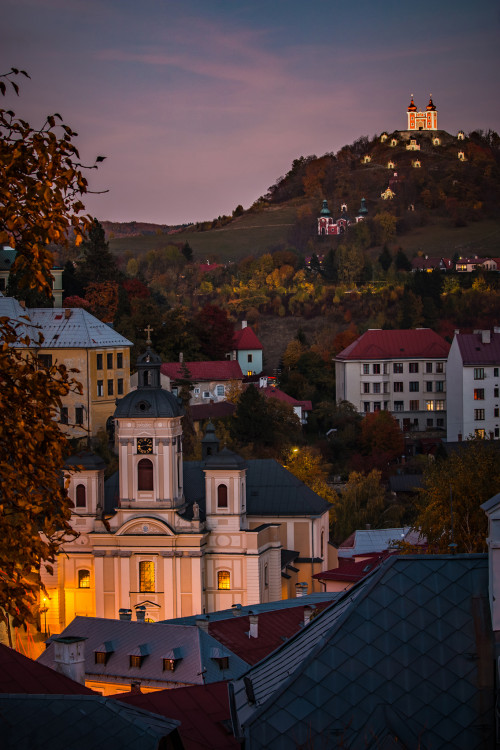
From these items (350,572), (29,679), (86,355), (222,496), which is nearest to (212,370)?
(86,355)

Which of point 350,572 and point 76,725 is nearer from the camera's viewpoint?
point 76,725

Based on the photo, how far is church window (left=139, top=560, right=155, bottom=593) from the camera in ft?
148

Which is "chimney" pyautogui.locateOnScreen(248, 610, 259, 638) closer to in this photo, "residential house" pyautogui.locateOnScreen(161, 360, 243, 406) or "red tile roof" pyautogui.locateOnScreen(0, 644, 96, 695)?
"red tile roof" pyautogui.locateOnScreen(0, 644, 96, 695)

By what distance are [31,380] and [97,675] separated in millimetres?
20502

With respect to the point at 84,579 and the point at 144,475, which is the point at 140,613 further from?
the point at 144,475

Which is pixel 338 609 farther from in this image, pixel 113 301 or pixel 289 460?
pixel 113 301

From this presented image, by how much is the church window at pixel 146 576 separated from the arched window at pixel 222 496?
3.19 m

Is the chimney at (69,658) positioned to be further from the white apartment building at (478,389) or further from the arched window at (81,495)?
the white apartment building at (478,389)

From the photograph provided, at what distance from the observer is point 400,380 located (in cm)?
8981

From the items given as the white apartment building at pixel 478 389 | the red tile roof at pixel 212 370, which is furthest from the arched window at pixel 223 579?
the white apartment building at pixel 478 389

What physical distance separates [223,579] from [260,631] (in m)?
12.0

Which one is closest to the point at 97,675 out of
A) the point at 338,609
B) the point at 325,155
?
the point at 338,609

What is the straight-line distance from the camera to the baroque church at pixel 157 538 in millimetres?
44625

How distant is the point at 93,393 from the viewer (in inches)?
2387
